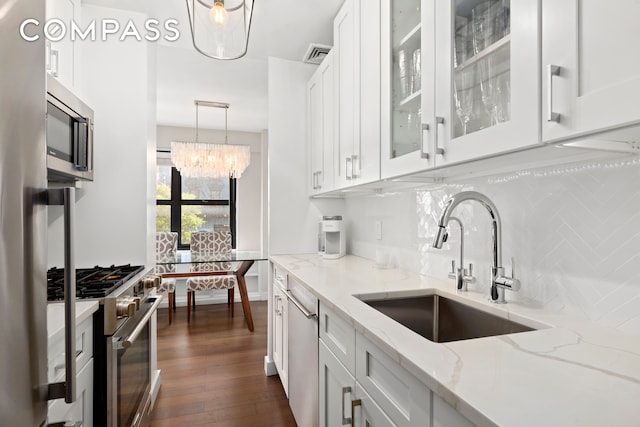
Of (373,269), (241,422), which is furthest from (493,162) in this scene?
(241,422)

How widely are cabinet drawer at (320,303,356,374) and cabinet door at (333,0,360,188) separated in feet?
2.70

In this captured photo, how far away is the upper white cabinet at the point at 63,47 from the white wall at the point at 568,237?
79.1 inches

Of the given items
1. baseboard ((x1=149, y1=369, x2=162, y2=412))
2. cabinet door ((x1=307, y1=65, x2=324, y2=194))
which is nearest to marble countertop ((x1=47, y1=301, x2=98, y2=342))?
baseboard ((x1=149, y1=369, x2=162, y2=412))

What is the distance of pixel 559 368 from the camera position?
692mm

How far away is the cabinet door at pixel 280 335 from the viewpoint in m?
2.11

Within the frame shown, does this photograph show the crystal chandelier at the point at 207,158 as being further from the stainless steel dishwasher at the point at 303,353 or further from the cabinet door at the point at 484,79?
the cabinet door at the point at 484,79

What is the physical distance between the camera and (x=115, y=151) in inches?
84.5

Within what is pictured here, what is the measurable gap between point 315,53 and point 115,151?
1601 millimetres

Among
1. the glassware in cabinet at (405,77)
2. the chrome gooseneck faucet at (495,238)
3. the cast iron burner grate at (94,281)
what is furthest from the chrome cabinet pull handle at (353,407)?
the cast iron burner grate at (94,281)

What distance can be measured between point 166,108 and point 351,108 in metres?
3.05

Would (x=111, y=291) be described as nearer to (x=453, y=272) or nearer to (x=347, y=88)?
(x=453, y=272)

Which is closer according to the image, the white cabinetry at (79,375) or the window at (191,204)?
the white cabinetry at (79,375)

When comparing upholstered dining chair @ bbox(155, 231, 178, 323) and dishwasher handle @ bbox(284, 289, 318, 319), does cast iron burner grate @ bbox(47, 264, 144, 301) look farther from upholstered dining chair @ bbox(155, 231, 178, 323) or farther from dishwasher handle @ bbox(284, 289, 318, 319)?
upholstered dining chair @ bbox(155, 231, 178, 323)

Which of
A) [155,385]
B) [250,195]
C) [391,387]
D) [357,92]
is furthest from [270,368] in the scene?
[250,195]
